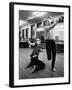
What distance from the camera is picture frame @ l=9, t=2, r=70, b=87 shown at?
227cm

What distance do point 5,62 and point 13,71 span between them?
116mm

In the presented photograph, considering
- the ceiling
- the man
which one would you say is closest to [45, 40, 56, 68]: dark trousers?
the man

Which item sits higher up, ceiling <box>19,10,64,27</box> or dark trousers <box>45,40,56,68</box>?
ceiling <box>19,10,64,27</box>

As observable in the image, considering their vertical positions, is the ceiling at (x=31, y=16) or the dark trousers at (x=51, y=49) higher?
the ceiling at (x=31, y=16)

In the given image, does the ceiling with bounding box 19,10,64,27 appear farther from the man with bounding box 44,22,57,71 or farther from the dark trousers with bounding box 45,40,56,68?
the dark trousers with bounding box 45,40,56,68

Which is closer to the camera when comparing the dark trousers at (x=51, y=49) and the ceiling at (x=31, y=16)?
the ceiling at (x=31, y=16)

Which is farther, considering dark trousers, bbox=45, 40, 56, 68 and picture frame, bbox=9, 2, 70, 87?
dark trousers, bbox=45, 40, 56, 68

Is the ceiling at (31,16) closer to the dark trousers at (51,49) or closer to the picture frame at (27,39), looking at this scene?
the picture frame at (27,39)

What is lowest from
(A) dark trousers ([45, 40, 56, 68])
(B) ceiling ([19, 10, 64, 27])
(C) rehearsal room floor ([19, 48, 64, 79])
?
(C) rehearsal room floor ([19, 48, 64, 79])

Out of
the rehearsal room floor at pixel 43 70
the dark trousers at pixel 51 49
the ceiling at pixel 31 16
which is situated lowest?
the rehearsal room floor at pixel 43 70

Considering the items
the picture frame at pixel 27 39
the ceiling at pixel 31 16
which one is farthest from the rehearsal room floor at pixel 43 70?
the ceiling at pixel 31 16

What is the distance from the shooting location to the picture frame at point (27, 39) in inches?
89.2
